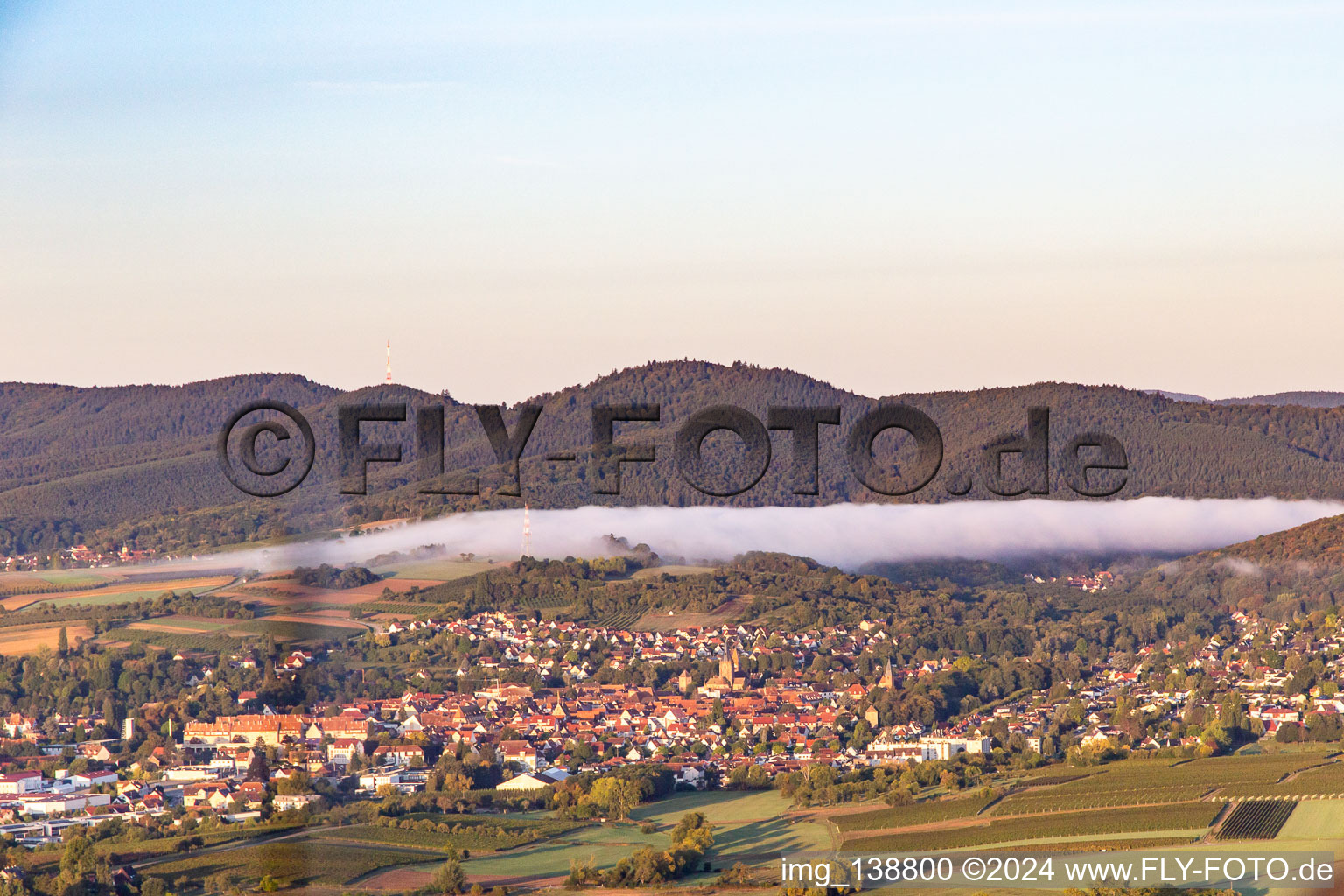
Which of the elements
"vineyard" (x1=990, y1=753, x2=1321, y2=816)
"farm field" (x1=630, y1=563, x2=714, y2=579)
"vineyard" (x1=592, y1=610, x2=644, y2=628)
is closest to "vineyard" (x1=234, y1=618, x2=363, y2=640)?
"vineyard" (x1=592, y1=610, x2=644, y2=628)

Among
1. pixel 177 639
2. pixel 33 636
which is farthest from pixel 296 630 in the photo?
pixel 33 636

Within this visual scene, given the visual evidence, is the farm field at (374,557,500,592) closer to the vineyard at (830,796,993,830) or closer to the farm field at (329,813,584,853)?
the farm field at (329,813,584,853)

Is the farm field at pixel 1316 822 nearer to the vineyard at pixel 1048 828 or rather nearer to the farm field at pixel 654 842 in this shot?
the vineyard at pixel 1048 828

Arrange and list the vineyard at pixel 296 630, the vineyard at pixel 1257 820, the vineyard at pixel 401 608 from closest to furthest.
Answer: the vineyard at pixel 1257 820 → the vineyard at pixel 296 630 → the vineyard at pixel 401 608

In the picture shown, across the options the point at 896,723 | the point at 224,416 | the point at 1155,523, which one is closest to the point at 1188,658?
the point at 896,723

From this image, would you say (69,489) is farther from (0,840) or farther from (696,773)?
(0,840)

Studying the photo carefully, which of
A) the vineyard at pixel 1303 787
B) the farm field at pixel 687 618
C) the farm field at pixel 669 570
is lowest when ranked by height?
the vineyard at pixel 1303 787

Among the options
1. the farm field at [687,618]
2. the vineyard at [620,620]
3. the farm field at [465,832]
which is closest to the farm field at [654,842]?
the farm field at [465,832]
